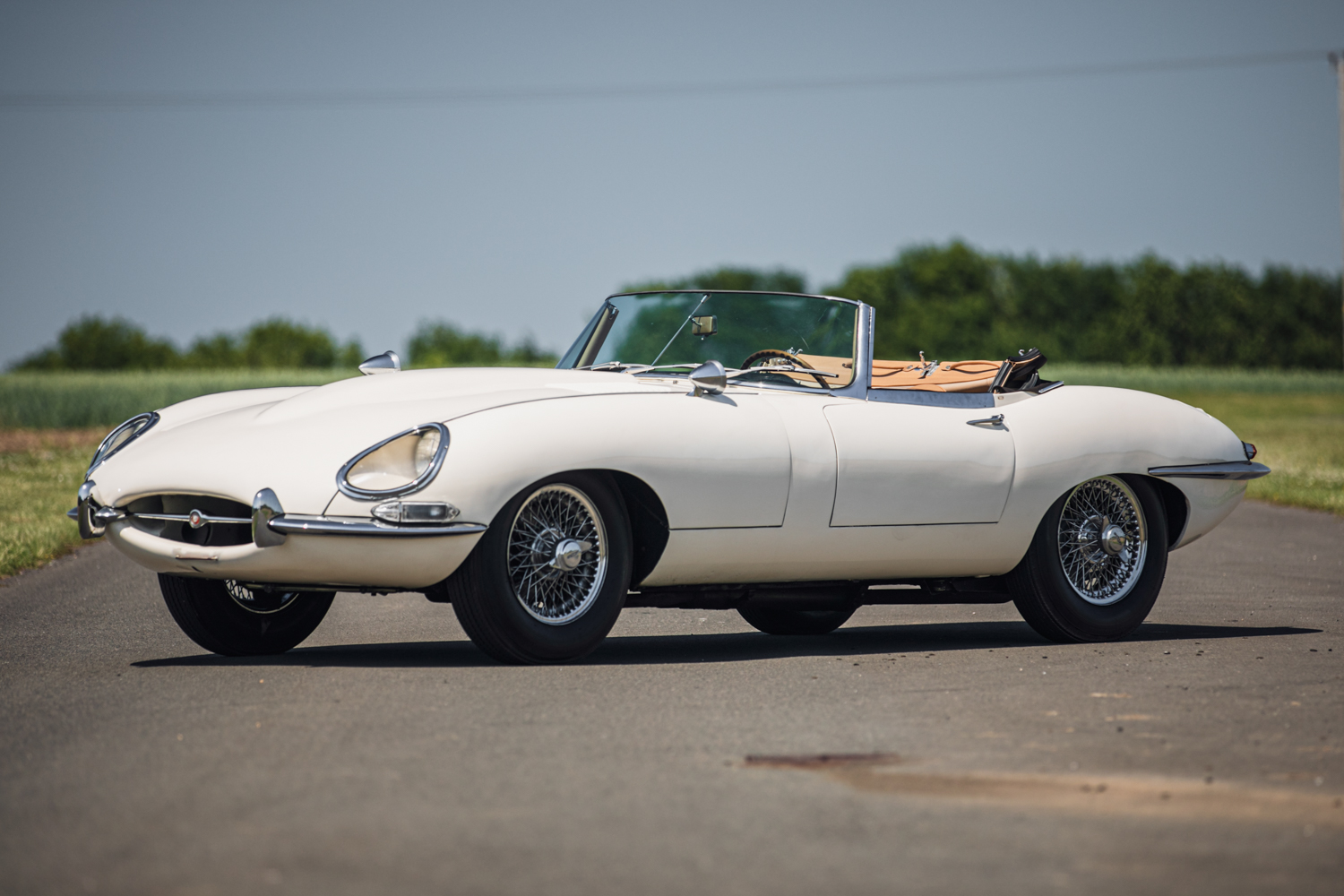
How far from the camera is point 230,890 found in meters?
3.15

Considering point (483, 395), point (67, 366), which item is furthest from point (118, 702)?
point (67, 366)

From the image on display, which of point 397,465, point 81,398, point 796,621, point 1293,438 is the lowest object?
point 1293,438

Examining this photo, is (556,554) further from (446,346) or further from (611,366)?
(446,346)

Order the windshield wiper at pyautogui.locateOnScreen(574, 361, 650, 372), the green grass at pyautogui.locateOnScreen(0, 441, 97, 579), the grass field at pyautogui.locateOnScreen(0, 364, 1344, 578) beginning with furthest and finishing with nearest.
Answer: the grass field at pyautogui.locateOnScreen(0, 364, 1344, 578) < the green grass at pyautogui.locateOnScreen(0, 441, 97, 579) < the windshield wiper at pyautogui.locateOnScreen(574, 361, 650, 372)

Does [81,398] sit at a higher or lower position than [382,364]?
lower

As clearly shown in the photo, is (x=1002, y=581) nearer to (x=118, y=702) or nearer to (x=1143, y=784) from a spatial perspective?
(x=1143, y=784)

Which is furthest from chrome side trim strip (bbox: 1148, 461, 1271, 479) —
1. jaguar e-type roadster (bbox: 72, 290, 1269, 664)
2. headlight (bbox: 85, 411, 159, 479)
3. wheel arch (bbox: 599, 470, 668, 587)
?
headlight (bbox: 85, 411, 159, 479)

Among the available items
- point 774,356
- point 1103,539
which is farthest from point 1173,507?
point 774,356

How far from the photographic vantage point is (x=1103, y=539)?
7.39 meters

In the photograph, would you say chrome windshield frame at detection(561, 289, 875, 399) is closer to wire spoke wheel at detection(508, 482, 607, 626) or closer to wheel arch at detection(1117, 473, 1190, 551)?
wire spoke wheel at detection(508, 482, 607, 626)

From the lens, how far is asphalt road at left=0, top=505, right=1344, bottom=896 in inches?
132

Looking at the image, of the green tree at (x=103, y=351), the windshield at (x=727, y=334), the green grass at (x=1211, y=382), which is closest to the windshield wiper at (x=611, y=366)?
the windshield at (x=727, y=334)

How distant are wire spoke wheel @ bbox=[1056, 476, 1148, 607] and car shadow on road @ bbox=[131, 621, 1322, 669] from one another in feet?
0.90

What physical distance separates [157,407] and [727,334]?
40949 mm
